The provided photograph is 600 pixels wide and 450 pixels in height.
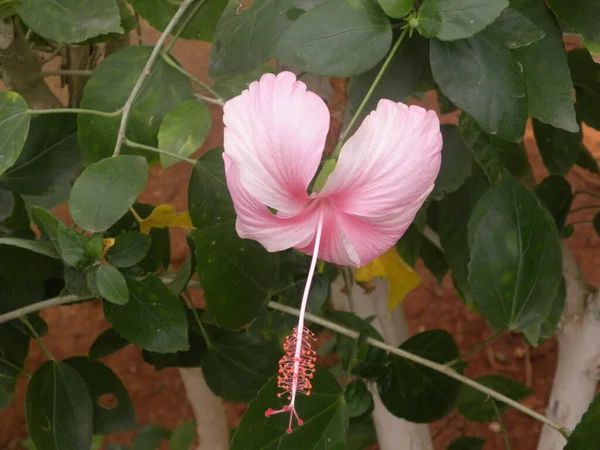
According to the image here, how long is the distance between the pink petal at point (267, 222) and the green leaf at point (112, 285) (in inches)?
4.7

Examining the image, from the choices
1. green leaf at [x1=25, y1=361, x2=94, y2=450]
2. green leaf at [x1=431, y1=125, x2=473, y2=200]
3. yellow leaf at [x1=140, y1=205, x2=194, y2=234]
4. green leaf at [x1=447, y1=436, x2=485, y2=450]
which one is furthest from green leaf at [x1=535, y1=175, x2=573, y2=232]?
green leaf at [x1=25, y1=361, x2=94, y2=450]

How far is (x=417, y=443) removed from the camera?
2.81 feet

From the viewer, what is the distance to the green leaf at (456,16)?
13.9 inches

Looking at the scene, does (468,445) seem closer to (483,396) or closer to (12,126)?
(483,396)

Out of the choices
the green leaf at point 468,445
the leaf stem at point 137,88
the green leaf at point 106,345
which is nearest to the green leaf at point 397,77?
the leaf stem at point 137,88

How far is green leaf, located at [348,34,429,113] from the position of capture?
42 centimetres

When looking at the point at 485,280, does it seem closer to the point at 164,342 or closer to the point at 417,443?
the point at 164,342

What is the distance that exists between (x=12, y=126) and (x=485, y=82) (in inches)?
11.9

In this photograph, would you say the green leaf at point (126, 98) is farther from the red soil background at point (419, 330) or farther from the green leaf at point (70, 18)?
the red soil background at point (419, 330)

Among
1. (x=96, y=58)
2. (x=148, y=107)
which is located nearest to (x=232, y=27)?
(x=148, y=107)

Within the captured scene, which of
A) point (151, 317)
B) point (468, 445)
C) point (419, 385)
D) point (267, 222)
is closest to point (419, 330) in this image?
point (468, 445)

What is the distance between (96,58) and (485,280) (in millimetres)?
511

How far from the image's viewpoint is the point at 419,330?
1420 millimetres

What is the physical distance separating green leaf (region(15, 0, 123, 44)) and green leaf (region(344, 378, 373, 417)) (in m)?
0.34
